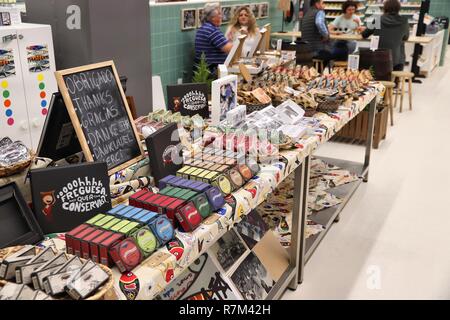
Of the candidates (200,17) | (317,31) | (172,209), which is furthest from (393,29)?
(172,209)

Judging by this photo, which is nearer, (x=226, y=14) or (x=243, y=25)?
(x=243, y=25)

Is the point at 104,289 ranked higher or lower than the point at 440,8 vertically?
lower

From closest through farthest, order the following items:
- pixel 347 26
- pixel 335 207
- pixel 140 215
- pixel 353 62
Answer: pixel 140 215, pixel 335 207, pixel 353 62, pixel 347 26

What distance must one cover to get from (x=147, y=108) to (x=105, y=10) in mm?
937

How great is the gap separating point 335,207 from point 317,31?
5.31 meters

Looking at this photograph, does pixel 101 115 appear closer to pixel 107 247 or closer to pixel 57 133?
pixel 57 133

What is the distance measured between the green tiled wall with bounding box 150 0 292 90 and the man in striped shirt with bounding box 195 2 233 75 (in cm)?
34

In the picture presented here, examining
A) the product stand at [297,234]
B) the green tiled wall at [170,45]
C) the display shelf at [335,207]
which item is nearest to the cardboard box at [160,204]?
the product stand at [297,234]

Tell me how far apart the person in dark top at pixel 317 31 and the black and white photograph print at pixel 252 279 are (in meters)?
5.97

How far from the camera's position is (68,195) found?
178cm

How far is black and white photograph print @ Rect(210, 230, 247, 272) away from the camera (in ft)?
8.24

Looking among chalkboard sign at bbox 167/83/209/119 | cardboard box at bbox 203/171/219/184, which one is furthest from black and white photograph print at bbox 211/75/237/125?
cardboard box at bbox 203/171/219/184
